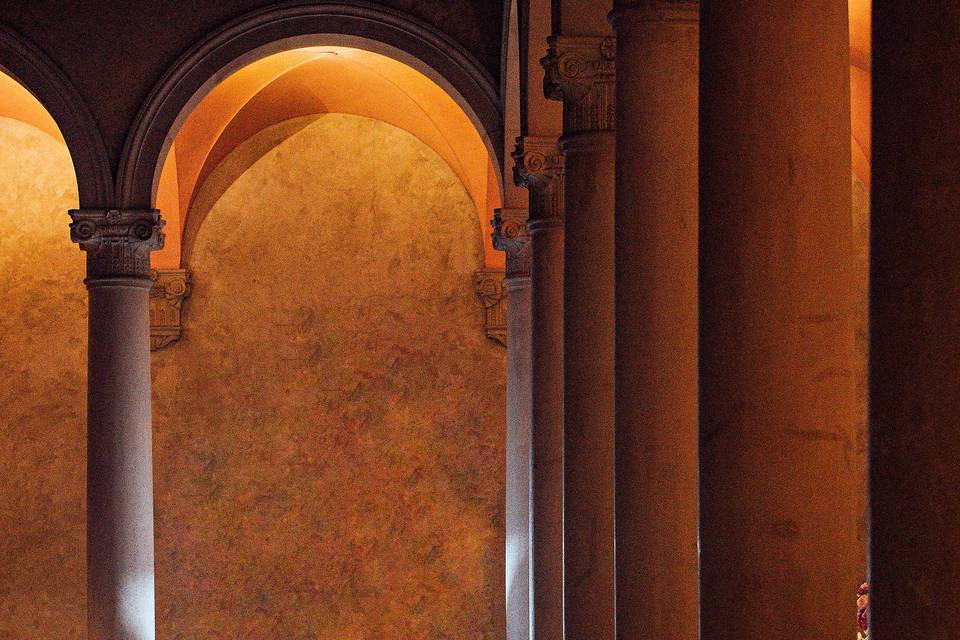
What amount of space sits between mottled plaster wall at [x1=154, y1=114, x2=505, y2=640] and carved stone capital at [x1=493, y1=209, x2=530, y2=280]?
3512 millimetres

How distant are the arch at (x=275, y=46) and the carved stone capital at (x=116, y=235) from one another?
0.50 ft

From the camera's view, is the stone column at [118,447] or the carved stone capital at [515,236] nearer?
the stone column at [118,447]

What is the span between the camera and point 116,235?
431 inches

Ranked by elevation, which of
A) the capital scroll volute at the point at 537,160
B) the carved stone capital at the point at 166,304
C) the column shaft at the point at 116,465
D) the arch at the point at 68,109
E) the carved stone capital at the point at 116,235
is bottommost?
the column shaft at the point at 116,465

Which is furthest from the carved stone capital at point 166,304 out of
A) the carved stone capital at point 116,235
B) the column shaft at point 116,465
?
the column shaft at point 116,465

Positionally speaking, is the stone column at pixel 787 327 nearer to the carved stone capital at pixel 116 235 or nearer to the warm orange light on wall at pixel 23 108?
the carved stone capital at pixel 116 235

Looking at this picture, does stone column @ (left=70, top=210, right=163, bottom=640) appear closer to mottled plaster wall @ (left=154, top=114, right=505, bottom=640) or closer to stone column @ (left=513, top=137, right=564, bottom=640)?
stone column @ (left=513, top=137, right=564, bottom=640)

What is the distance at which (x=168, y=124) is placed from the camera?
11.0 m

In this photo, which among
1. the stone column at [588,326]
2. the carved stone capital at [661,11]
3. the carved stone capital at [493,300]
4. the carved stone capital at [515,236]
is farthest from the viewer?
the carved stone capital at [493,300]

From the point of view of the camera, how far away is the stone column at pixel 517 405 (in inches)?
454

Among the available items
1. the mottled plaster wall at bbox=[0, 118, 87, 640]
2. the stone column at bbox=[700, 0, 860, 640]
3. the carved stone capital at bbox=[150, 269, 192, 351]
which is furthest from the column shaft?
the stone column at bbox=[700, 0, 860, 640]

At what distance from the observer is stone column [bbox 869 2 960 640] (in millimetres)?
1855

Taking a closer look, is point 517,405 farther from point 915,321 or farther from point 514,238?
point 915,321

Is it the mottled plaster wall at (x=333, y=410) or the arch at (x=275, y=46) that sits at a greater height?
the arch at (x=275, y=46)
